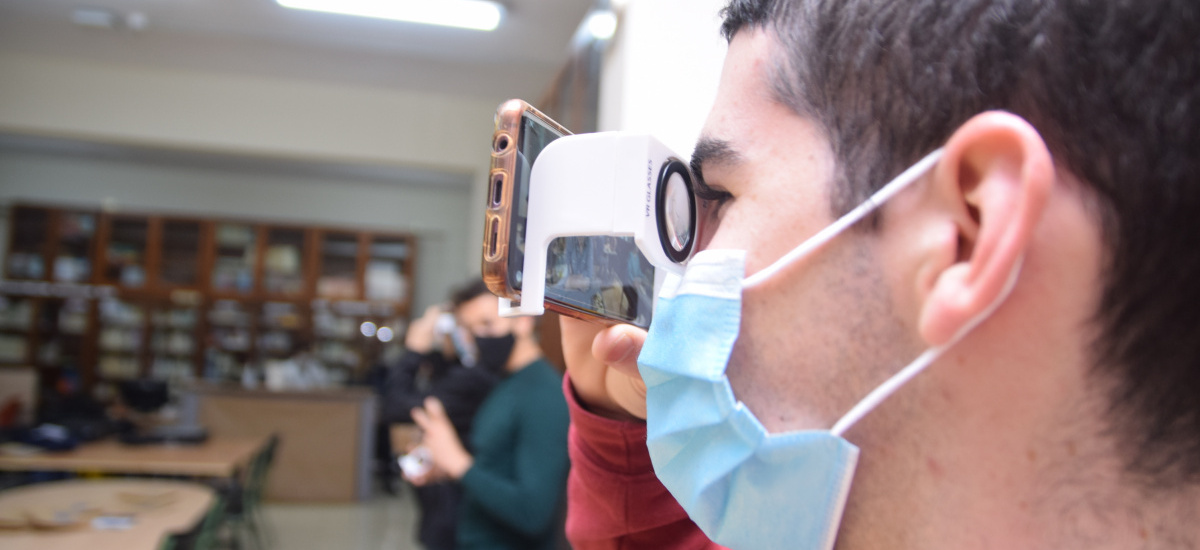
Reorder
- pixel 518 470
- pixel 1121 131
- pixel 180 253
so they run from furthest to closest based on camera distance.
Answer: pixel 180 253
pixel 518 470
pixel 1121 131

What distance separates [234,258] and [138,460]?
4915 mm

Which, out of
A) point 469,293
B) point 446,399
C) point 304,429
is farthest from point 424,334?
point 304,429

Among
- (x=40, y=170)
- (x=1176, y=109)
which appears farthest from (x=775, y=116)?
(x=40, y=170)

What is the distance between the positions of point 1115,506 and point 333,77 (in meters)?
6.62

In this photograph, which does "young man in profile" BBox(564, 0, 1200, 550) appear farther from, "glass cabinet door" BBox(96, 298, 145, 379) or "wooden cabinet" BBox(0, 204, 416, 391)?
"glass cabinet door" BBox(96, 298, 145, 379)

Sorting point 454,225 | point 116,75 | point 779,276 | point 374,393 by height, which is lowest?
point 374,393

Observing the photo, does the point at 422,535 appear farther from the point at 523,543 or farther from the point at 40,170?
the point at 40,170

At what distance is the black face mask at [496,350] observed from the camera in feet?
8.03

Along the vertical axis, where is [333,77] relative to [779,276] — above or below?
above

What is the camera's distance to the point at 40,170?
27.5ft

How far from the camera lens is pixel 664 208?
685mm

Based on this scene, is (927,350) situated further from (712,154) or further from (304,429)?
(304,429)

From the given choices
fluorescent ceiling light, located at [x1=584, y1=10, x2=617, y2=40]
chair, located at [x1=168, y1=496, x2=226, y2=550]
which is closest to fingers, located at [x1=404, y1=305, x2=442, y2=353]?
chair, located at [x1=168, y1=496, x2=226, y2=550]

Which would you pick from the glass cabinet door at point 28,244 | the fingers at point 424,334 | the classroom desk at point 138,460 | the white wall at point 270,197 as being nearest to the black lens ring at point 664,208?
the fingers at point 424,334
